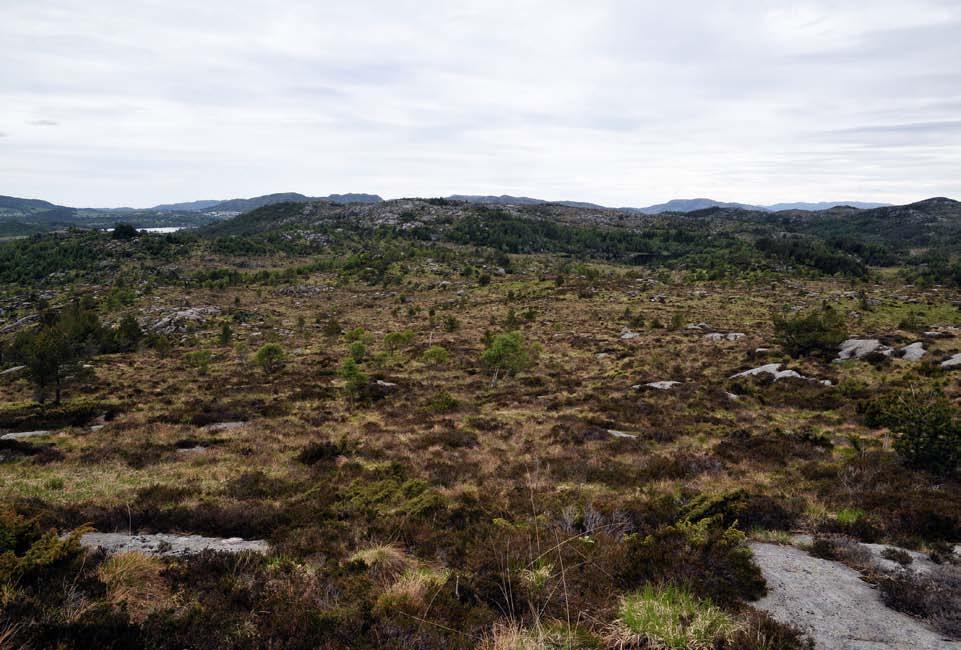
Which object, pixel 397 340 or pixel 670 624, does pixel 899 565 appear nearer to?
pixel 670 624

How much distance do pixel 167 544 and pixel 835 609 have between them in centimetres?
1146

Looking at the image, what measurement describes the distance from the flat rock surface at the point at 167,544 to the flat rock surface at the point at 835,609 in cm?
890

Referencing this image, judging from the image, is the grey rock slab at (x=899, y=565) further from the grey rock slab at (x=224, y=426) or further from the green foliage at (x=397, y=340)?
the green foliage at (x=397, y=340)

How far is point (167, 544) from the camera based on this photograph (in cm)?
865

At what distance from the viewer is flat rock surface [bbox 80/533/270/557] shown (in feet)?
27.4

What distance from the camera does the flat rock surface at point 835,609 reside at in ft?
18.0

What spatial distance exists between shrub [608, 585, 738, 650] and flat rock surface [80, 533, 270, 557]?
6787mm

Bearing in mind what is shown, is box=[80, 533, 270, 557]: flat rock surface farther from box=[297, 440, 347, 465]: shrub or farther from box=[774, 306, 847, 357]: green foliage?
box=[774, 306, 847, 357]: green foliage

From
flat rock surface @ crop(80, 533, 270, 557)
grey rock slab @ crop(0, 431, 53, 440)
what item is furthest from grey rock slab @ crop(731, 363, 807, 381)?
grey rock slab @ crop(0, 431, 53, 440)

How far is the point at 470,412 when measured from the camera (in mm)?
26078

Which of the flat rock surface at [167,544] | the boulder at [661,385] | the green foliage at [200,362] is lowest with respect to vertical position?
the green foliage at [200,362]

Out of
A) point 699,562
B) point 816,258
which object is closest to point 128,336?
point 699,562

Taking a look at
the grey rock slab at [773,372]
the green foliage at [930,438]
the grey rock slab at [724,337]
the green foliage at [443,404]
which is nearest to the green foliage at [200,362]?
the green foliage at [443,404]

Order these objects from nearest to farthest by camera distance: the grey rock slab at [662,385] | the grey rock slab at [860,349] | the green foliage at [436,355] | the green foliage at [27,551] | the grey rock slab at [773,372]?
the green foliage at [27,551] < the grey rock slab at [773,372] < the grey rock slab at [662,385] < the grey rock slab at [860,349] < the green foliage at [436,355]
